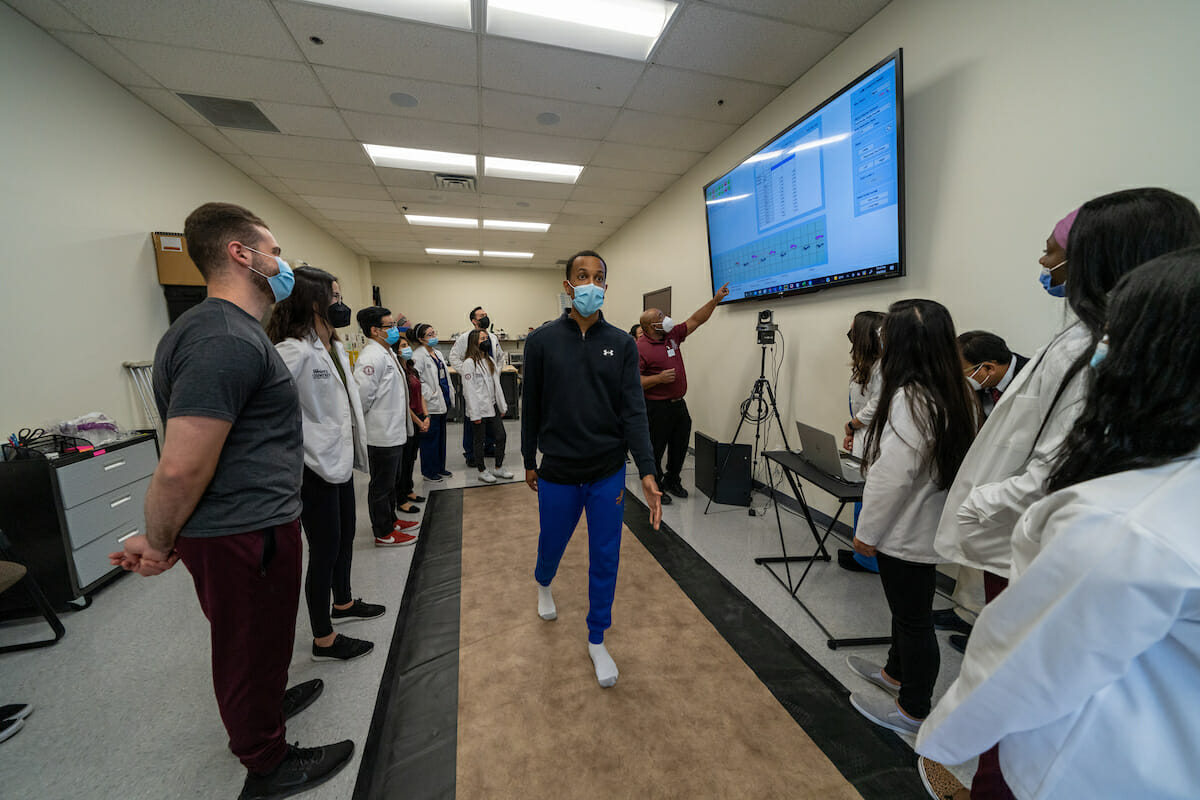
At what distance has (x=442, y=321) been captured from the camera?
8891 millimetres

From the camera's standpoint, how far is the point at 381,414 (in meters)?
2.54

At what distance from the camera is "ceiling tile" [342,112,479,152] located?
3.26 metres

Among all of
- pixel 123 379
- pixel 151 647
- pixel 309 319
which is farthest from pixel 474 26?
pixel 151 647

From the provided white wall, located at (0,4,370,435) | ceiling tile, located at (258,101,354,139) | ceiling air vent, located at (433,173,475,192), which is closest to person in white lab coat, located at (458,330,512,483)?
ceiling air vent, located at (433,173,475,192)

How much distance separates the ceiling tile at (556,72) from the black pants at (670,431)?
2294 mm

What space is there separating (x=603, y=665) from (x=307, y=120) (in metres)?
4.31

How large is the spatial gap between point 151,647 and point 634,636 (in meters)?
2.18

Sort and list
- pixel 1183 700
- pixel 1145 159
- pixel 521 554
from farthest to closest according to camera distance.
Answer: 1. pixel 521 554
2. pixel 1145 159
3. pixel 1183 700

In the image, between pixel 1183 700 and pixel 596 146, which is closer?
pixel 1183 700

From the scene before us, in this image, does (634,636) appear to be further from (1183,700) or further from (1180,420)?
(1180,420)

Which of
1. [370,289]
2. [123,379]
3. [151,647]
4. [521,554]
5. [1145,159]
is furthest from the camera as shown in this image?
[370,289]

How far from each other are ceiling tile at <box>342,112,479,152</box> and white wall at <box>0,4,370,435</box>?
1.43 meters

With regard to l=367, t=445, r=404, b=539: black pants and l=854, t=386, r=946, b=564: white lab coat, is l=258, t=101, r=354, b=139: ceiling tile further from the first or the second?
l=854, t=386, r=946, b=564: white lab coat

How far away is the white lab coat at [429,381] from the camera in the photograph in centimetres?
372
